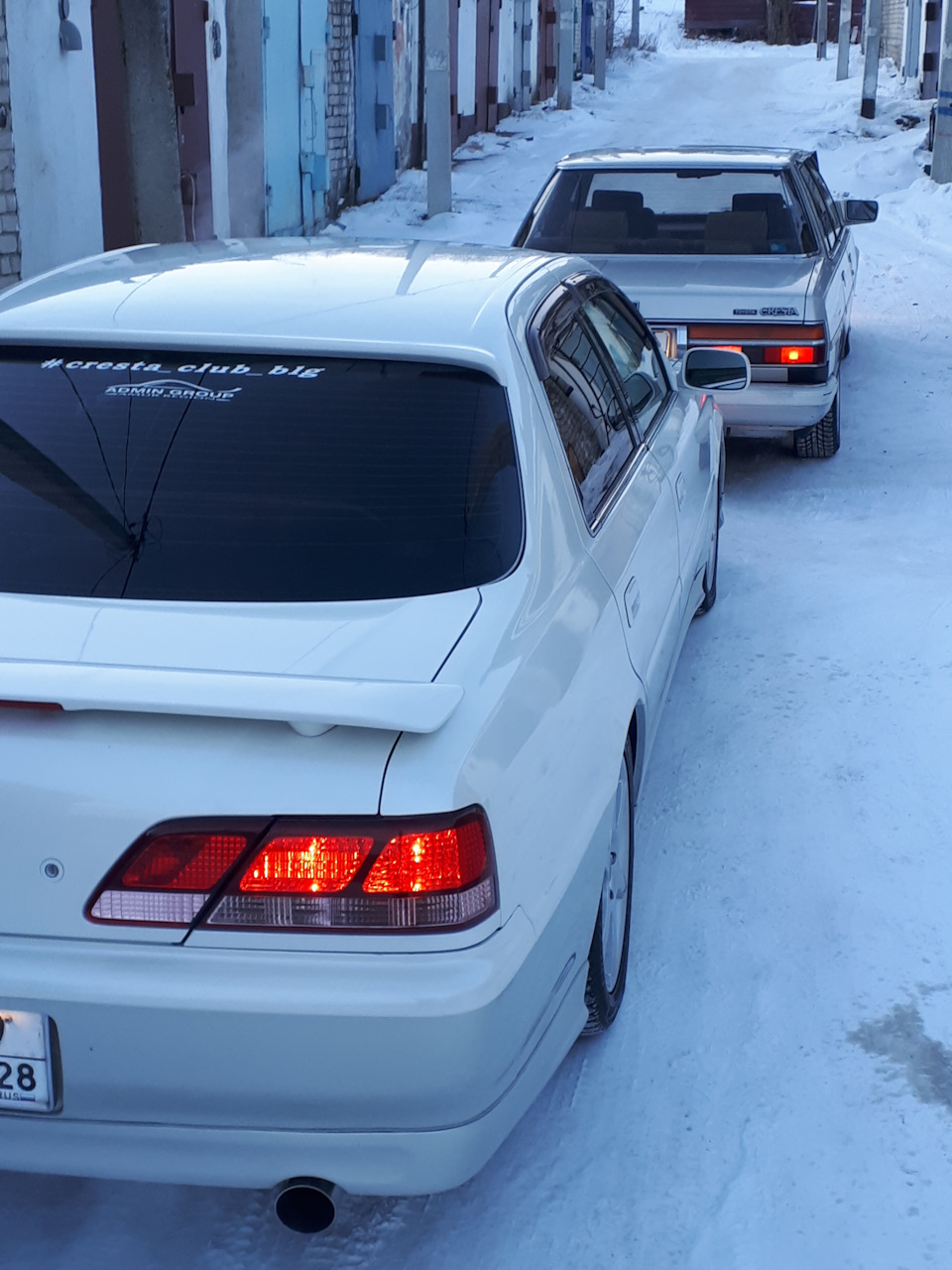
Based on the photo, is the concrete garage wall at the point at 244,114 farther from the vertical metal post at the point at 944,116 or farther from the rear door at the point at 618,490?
the rear door at the point at 618,490

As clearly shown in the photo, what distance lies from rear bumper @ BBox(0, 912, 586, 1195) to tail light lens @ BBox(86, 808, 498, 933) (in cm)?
5

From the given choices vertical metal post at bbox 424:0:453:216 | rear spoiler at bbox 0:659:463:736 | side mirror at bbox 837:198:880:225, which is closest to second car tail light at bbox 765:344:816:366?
side mirror at bbox 837:198:880:225

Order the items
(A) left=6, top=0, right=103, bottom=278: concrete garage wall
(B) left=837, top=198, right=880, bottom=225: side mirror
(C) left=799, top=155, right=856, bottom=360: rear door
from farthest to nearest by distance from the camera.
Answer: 1. (A) left=6, top=0, right=103, bottom=278: concrete garage wall
2. (B) left=837, top=198, right=880, bottom=225: side mirror
3. (C) left=799, top=155, right=856, bottom=360: rear door

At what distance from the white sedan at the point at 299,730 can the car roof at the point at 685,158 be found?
489 centimetres

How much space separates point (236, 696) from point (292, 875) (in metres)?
0.26

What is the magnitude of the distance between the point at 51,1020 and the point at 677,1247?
1149 millimetres

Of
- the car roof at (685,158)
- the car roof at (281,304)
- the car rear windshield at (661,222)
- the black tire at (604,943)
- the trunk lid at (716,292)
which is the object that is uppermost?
the car roof at (281,304)

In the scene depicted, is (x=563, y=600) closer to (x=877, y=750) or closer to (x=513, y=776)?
(x=513, y=776)

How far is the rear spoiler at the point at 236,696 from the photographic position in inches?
82.2

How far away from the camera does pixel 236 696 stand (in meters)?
2.12

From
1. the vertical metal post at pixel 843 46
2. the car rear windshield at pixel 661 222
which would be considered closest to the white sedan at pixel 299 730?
the car rear windshield at pixel 661 222

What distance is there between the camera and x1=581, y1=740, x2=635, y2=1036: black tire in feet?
9.75

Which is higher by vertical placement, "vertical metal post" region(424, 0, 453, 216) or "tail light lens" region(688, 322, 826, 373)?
"vertical metal post" region(424, 0, 453, 216)

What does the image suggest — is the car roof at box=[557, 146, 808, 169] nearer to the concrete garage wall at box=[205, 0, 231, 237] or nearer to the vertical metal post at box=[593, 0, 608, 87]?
the concrete garage wall at box=[205, 0, 231, 237]
